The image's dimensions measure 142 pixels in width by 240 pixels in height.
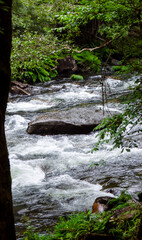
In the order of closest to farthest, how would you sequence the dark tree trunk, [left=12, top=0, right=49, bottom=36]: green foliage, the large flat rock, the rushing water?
1. the dark tree trunk
2. the rushing water
3. [left=12, top=0, right=49, bottom=36]: green foliage
4. the large flat rock

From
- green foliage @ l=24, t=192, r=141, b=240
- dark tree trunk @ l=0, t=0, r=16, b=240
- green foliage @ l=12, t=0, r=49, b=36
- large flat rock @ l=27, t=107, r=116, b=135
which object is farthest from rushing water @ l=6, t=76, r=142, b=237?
green foliage @ l=12, t=0, r=49, b=36

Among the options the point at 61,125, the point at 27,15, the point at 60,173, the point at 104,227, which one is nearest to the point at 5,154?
the point at 104,227

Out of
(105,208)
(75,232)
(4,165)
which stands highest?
(4,165)

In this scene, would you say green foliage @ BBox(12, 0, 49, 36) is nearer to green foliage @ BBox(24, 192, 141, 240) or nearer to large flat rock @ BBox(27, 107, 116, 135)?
large flat rock @ BBox(27, 107, 116, 135)

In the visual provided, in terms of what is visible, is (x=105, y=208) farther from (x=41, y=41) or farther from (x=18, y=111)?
(x=18, y=111)

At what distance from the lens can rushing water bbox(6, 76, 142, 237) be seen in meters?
4.71

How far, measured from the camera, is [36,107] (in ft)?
41.6

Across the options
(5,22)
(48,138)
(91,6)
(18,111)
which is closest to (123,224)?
(5,22)

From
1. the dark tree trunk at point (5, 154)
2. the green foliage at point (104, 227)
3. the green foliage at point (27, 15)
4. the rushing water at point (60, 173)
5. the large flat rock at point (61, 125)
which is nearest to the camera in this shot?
the dark tree trunk at point (5, 154)

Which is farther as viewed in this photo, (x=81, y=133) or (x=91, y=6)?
(x=81, y=133)

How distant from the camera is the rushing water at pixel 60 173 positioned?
4707 millimetres

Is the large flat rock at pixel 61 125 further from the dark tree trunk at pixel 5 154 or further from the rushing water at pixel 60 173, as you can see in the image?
the dark tree trunk at pixel 5 154

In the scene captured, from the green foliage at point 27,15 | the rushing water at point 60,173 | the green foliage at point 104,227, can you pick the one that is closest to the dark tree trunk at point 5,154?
the green foliage at point 104,227

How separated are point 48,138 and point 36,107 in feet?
14.1
